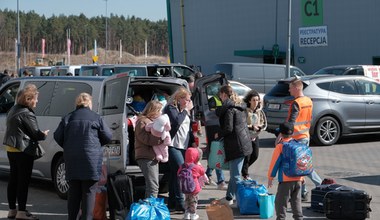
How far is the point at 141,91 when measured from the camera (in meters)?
11.2

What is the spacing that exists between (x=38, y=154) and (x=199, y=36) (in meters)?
43.9

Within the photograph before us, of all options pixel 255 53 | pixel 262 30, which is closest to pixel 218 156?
pixel 255 53

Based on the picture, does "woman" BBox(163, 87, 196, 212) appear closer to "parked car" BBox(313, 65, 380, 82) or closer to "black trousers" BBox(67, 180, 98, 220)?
"black trousers" BBox(67, 180, 98, 220)

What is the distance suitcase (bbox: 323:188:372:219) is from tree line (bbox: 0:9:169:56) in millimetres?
124599

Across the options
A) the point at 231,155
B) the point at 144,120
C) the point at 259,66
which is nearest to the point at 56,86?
the point at 144,120

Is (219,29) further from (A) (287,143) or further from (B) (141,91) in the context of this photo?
(A) (287,143)

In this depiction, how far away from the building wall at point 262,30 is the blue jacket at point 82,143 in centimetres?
3146

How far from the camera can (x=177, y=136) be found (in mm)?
9281

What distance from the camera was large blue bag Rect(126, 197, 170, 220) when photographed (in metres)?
7.87

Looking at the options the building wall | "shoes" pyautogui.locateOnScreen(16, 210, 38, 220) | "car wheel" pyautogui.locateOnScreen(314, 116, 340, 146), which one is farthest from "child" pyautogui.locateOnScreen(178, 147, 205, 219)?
the building wall

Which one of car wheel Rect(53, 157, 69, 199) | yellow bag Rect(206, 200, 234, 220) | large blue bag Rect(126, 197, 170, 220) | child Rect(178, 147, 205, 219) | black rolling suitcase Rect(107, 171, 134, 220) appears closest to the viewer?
large blue bag Rect(126, 197, 170, 220)

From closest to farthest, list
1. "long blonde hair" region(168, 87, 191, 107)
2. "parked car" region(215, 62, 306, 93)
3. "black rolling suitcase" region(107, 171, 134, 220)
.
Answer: "black rolling suitcase" region(107, 171, 134, 220) → "long blonde hair" region(168, 87, 191, 107) → "parked car" region(215, 62, 306, 93)

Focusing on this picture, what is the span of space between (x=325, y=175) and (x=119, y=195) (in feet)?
17.0

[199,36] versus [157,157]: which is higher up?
[199,36]
